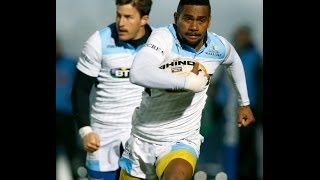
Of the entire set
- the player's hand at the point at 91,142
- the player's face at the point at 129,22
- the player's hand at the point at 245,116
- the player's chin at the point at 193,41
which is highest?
the player's face at the point at 129,22

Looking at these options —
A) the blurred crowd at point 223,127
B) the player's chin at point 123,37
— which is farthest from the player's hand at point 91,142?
the player's chin at point 123,37

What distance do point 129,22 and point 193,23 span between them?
0.28 metres

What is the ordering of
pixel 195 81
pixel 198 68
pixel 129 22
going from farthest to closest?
pixel 129 22
pixel 198 68
pixel 195 81

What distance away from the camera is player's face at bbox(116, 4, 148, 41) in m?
2.17

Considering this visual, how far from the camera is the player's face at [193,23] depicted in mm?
2033

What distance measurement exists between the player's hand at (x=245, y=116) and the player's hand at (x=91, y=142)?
575mm

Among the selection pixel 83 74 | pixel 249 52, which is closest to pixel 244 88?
pixel 249 52

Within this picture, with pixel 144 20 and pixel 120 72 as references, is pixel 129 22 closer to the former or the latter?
pixel 144 20

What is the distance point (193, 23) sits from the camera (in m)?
2.03

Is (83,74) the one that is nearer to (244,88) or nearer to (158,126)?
(158,126)

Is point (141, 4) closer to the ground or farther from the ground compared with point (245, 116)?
farther from the ground

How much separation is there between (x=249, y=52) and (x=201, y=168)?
50cm

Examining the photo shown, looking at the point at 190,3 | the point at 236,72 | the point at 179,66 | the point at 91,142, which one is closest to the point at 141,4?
the point at 190,3

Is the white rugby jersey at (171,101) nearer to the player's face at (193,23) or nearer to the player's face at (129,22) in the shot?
the player's face at (193,23)
